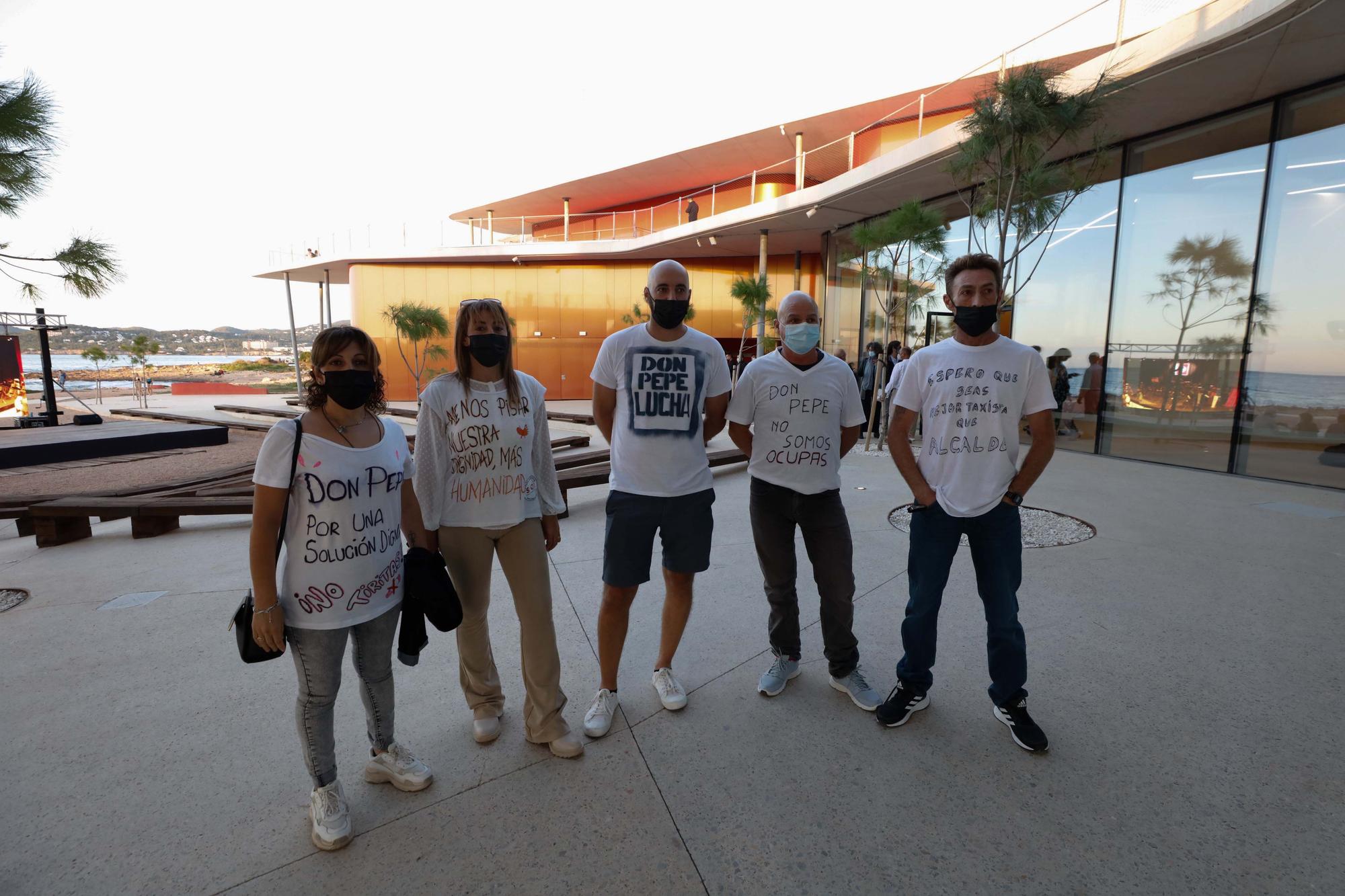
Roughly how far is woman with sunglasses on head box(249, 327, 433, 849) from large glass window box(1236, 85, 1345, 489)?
34.1ft

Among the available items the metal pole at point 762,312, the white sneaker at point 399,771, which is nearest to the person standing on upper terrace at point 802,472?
the white sneaker at point 399,771

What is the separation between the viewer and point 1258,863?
1873mm

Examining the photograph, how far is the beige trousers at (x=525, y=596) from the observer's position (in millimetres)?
2404

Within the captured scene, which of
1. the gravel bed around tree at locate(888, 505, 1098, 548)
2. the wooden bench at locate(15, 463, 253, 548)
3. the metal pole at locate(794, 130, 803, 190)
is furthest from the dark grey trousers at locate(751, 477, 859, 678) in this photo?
the metal pole at locate(794, 130, 803, 190)

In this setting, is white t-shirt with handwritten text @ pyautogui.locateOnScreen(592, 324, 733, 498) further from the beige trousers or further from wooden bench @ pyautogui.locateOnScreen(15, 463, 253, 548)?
wooden bench @ pyautogui.locateOnScreen(15, 463, 253, 548)

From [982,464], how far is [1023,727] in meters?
1.04

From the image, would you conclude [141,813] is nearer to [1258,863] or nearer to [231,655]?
[231,655]

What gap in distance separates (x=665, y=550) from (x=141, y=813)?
2001 millimetres

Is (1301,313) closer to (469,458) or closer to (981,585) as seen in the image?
(981,585)

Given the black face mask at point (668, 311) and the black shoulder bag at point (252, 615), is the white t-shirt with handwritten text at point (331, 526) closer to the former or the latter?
the black shoulder bag at point (252, 615)

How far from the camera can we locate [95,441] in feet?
35.3

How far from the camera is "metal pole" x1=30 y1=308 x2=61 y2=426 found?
52.1ft

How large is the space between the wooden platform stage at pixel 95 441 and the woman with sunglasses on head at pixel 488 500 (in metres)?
11.8

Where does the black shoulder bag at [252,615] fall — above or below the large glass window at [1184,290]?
below
